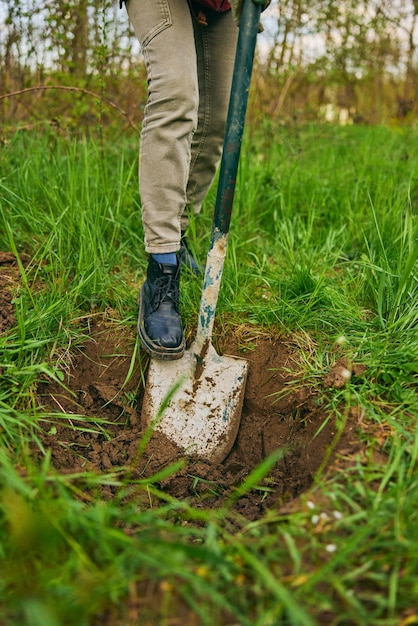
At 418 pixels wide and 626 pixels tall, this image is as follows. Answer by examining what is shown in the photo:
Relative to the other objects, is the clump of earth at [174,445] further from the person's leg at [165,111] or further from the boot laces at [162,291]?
the person's leg at [165,111]

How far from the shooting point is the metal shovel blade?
1.86 m

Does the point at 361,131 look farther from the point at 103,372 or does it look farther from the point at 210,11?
the point at 103,372

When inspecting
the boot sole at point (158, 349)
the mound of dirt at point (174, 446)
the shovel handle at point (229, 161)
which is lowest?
the mound of dirt at point (174, 446)

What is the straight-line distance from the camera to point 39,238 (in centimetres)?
229

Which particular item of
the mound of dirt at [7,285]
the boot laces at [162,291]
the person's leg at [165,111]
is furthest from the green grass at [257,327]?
the person's leg at [165,111]

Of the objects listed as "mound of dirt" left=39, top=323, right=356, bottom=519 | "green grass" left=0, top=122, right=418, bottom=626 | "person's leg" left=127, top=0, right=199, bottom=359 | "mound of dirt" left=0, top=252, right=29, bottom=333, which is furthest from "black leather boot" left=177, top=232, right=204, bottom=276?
"mound of dirt" left=0, top=252, right=29, bottom=333

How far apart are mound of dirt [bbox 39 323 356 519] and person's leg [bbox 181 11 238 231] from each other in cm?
66

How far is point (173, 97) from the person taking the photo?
1674mm

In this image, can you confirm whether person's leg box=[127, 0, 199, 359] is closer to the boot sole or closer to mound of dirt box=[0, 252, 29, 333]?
the boot sole

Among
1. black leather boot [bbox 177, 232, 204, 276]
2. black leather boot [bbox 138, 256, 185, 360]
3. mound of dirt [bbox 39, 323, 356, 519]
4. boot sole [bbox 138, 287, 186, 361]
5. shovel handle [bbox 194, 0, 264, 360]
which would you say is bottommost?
mound of dirt [bbox 39, 323, 356, 519]

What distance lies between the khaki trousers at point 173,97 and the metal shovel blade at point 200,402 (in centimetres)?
42

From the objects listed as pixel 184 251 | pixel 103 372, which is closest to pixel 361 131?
pixel 184 251

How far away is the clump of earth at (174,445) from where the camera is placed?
5.47ft

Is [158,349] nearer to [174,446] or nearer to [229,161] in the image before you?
[174,446]
